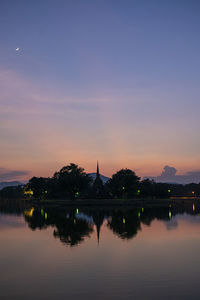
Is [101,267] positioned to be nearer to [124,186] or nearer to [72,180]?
[72,180]

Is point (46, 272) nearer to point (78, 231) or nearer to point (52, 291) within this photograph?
point (52, 291)

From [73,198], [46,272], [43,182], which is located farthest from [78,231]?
[43,182]

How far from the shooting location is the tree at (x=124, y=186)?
123550 millimetres

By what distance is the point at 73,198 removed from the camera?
114 metres

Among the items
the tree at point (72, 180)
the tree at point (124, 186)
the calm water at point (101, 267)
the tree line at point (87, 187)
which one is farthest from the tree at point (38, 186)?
the calm water at point (101, 267)

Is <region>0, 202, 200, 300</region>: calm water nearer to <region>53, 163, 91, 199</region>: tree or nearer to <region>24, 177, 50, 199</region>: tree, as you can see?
<region>53, 163, 91, 199</region>: tree

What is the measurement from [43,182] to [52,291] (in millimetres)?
125304

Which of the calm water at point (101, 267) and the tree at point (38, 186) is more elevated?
the tree at point (38, 186)

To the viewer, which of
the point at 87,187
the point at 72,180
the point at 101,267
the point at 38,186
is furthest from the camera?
the point at 38,186

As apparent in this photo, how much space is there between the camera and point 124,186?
12338 cm

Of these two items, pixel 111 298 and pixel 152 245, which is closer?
pixel 111 298

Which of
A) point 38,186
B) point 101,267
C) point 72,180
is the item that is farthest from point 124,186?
point 101,267

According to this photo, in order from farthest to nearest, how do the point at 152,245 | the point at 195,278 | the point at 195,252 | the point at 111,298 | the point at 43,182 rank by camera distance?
the point at 43,182 < the point at 152,245 < the point at 195,252 < the point at 195,278 < the point at 111,298

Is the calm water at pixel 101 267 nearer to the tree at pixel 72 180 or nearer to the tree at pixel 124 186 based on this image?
the tree at pixel 72 180
